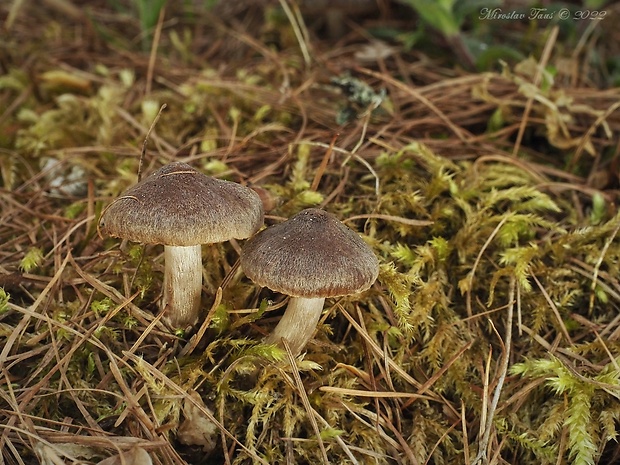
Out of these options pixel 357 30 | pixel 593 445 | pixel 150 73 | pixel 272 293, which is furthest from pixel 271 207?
pixel 357 30

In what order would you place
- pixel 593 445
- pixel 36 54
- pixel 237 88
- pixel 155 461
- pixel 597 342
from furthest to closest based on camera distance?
pixel 36 54 < pixel 237 88 < pixel 597 342 < pixel 593 445 < pixel 155 461

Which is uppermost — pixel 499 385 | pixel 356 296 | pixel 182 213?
pixel 182 213

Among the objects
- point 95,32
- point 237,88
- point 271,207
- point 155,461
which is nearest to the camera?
point 155,461

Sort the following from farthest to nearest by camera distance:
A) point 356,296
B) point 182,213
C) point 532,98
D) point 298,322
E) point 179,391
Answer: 1. point 532,98
2. point 356,296
3. point 298,322
4. point 179,391
5. point 182,213

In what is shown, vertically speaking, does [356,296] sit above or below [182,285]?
below

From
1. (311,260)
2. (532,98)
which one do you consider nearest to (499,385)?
(311,260)

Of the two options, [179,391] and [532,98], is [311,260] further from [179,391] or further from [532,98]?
[532,98]

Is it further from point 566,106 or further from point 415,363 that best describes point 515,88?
point 415,363

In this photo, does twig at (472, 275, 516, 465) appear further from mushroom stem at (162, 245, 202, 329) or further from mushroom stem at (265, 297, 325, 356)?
mushroom stem at (162, 245, 202, 329)
